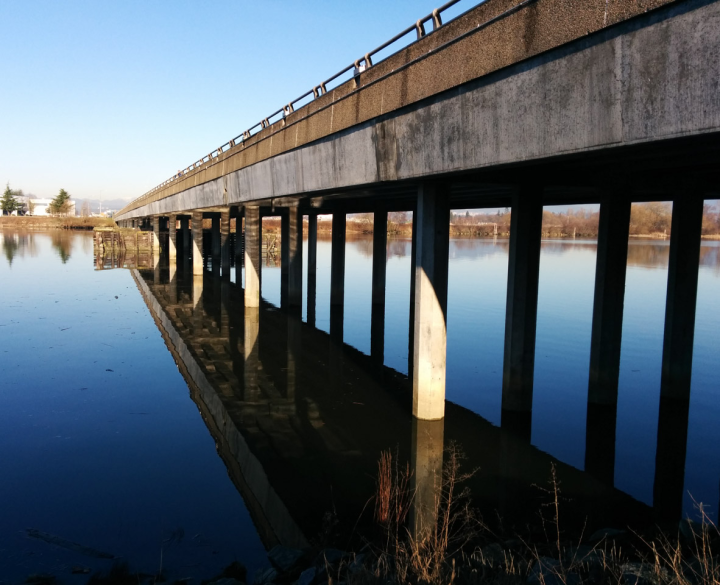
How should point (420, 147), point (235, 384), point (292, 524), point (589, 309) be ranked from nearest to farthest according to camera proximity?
point (292, 524)
point (420, 147)
point (235, 384)
point (589, 309)

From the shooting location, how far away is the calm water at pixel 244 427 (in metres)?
7.04

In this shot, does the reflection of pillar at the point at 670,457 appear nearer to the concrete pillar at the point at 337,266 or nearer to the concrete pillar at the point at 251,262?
the concrete pillar at the point at 337,266

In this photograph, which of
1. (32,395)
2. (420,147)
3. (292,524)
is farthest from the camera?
(32,395)

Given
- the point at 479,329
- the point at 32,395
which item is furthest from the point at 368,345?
the point at 32,395

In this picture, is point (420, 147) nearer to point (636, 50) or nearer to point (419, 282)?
point (419, 282)

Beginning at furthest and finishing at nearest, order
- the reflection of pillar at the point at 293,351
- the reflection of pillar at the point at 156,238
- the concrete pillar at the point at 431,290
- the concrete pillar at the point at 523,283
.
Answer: the reflection of pillar at the point at 156,238
the reflection of pillar at the point at 293,351
the concrete pillar at the point at 523,283
the concrete pillar at the point at 431,290

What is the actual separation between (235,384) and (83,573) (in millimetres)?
7443

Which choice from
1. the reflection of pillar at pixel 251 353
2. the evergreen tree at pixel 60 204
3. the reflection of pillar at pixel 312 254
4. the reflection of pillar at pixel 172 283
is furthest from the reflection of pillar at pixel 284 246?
the evergreen tree at pixel 60 204

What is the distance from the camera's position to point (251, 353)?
1667 centimetres

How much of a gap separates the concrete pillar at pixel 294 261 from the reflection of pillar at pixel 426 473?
1532 centimetres

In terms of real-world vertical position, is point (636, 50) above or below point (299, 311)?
above

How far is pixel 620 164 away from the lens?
9586mm

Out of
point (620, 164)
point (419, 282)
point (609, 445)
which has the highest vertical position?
point (620, 164)

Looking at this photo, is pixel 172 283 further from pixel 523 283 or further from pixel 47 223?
pixel 47 223
